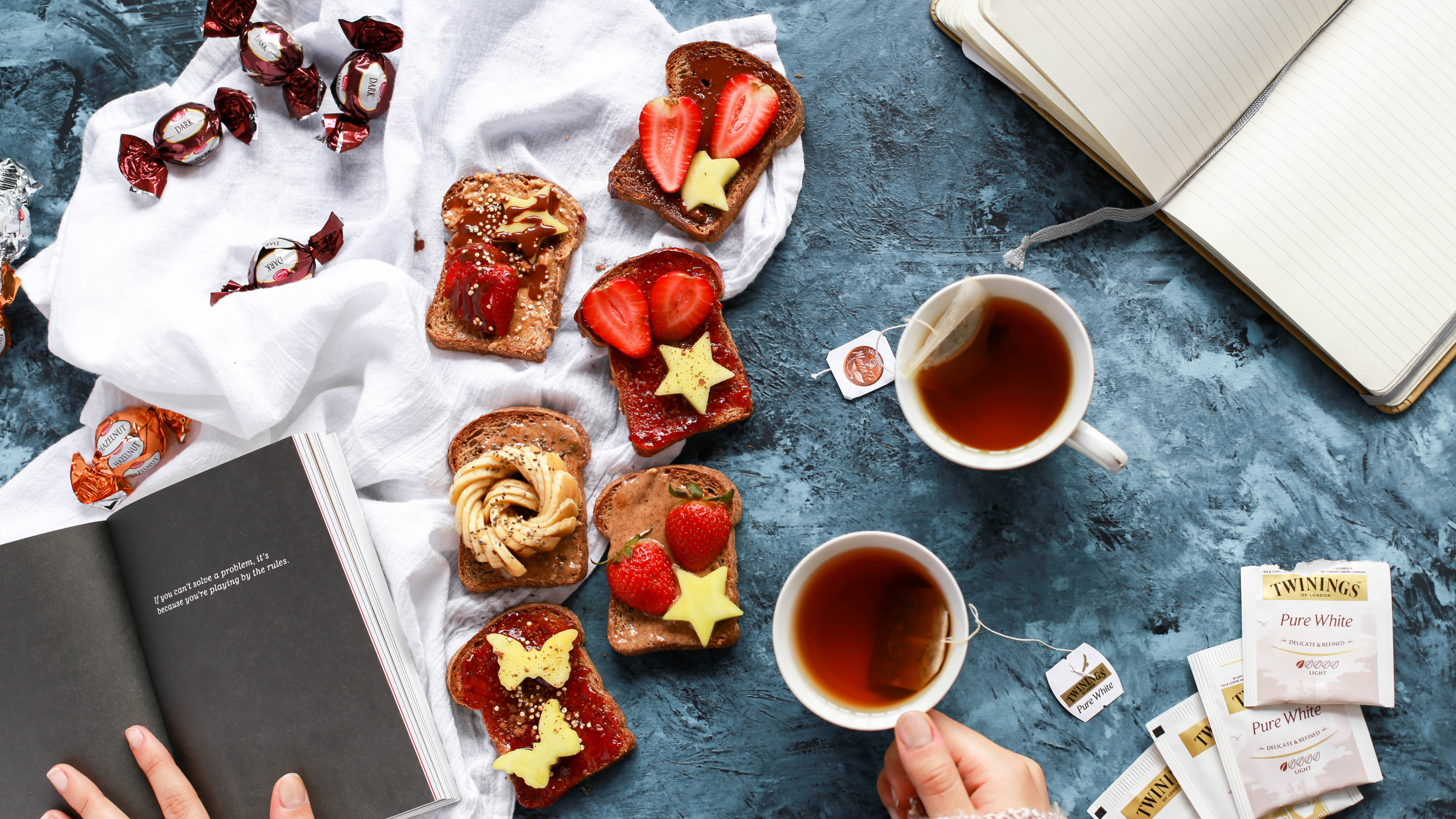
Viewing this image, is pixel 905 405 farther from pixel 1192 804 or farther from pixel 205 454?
pixel 205 454

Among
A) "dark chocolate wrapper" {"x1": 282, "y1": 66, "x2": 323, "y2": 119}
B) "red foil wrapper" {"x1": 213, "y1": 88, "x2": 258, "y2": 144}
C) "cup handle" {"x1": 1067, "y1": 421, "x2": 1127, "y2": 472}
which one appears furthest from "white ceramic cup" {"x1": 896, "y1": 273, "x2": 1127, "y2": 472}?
"red foil wrapper" {"x1": 213, "y1": 88, "x2": 258, "y2": 144}

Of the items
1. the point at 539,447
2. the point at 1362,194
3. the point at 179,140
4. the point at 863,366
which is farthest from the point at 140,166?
the point at 1362,194

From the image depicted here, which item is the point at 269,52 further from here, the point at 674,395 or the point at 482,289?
the point at 674,395

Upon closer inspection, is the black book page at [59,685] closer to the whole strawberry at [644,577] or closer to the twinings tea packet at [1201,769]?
the whole strawberry at [644,577]

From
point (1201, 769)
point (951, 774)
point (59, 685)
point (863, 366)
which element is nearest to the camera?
point (951, 774)

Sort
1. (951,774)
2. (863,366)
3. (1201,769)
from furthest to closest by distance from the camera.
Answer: (863,366) < (1201,769) < (951,774)

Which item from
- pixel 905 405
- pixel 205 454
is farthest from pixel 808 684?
pixel 205 454

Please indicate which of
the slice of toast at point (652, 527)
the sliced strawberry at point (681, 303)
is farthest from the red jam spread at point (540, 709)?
the sliced strawberry at point (681, 303)
